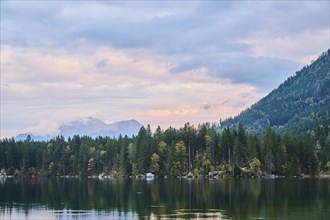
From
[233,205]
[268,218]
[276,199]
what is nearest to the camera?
[268,218]

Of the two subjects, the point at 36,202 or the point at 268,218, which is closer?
the point at 268,218

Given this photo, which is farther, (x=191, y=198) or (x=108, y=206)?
(x=191, y=198)

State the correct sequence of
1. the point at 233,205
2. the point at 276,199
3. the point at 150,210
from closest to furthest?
the point at 150,210 < the point at 233,205 < the point at 276,199

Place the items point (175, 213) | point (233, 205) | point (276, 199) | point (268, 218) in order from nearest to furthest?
point (268, 218)
point (175, 213)
point (233, 205)
point (276, 199)

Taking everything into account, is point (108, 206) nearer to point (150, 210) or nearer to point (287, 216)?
point (150, 210)

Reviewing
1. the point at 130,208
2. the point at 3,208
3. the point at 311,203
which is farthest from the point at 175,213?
the point at 3,208

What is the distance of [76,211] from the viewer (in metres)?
90.9

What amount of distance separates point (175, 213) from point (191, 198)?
94.5 feet

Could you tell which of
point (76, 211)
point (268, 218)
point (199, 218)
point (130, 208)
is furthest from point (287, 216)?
point (76, 211)

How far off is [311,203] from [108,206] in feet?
120

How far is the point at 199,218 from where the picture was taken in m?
76.9

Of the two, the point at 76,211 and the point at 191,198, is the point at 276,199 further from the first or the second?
the point at 76,211

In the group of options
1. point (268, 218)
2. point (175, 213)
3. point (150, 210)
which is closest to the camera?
point (268, 218)

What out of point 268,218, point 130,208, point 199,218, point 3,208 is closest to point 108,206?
point 130,208
